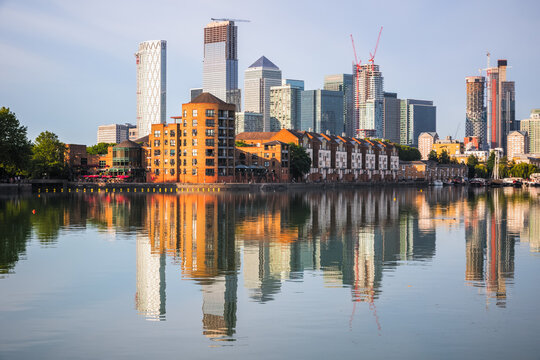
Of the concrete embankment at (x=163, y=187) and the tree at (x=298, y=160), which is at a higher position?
the tree at (x=298, y=160)

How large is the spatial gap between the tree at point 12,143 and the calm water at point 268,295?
86.0 meters

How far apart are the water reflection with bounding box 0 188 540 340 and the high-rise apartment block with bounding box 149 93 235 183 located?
104447mm

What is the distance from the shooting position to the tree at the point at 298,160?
19388 cm

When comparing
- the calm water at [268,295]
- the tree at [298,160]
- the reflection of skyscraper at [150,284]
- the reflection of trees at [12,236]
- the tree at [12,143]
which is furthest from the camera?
the tree at [298,160]

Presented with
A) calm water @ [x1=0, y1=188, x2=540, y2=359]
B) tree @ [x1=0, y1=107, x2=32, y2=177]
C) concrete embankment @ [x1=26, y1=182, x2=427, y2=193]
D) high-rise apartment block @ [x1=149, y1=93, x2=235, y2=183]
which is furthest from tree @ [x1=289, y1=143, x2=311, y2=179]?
calm water @ [x1=0, y1=188, x2=540, y2=359]

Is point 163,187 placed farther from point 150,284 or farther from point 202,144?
point 150,284

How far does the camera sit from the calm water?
704 inches

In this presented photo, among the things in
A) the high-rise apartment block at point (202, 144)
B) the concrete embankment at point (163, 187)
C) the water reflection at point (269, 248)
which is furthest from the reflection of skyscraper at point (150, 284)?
the high-rise apartment block at point (202, 144)

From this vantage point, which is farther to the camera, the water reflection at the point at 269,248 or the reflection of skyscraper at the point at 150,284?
the water reflection at the point at 269,248

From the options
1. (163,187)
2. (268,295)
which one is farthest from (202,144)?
(268,295)

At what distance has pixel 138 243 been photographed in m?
40.5

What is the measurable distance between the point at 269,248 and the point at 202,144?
13518 cm

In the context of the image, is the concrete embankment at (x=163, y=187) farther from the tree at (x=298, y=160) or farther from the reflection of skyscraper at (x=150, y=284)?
the reflection of skyscraper at (x=150, y=284)

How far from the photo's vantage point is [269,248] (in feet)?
124
